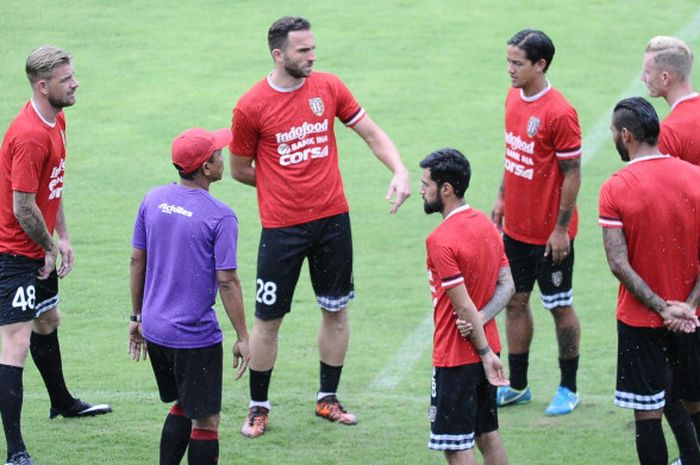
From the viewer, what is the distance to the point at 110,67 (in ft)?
51.0

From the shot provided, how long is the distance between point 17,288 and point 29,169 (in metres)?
0.70

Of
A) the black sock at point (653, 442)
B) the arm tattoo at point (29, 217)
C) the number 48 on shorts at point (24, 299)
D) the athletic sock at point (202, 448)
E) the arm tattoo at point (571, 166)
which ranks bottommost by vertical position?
the athletic sock at point (202, 448)

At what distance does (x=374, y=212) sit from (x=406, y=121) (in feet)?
7.76

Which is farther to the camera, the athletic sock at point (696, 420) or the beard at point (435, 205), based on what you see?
the athletic sock at point (696, 420)

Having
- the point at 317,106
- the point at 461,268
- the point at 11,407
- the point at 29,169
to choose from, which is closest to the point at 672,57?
the point at 461,268

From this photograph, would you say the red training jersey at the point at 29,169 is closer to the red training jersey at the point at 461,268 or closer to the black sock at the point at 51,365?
the black sock at the point at 51,365

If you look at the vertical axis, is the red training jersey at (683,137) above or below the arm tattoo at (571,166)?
above

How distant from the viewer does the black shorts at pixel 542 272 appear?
8.05 m

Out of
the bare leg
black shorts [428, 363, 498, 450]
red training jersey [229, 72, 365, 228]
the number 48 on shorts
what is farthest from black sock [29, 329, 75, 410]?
black shorts [428, 363, 498, 450]

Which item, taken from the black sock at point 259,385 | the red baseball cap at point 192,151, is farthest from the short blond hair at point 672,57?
the black sock at point 259,385

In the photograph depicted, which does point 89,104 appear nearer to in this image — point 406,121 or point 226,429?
point 406,121

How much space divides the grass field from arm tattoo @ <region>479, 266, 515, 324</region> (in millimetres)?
1428

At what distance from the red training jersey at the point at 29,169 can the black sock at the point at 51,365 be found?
71 centimetres

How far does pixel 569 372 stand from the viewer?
26.9 ft
